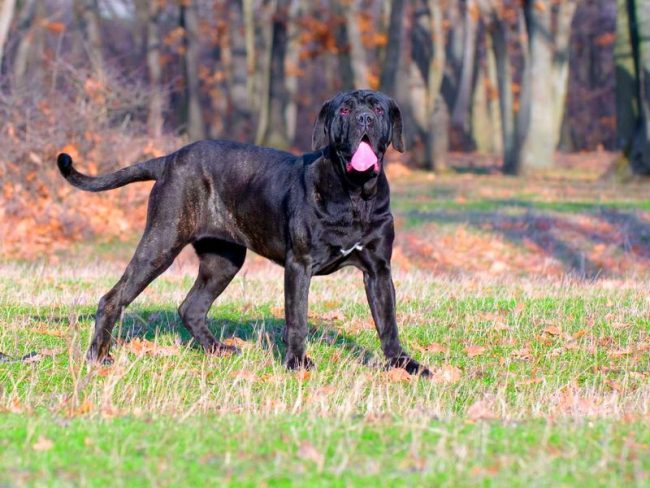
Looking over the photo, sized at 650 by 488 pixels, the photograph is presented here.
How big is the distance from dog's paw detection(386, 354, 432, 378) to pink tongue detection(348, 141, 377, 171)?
134 centimetres

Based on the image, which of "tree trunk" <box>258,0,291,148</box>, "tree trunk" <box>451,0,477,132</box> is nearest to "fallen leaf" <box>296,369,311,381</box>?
"tree trunk" <box>258,0,291,148</box>

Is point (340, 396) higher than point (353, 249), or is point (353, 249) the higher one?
point (353, 249)

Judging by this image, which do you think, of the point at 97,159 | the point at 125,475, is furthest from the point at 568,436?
the point at 97,159

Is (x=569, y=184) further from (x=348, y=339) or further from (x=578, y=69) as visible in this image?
(x=578, y=69)

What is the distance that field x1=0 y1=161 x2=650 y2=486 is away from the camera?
523cm

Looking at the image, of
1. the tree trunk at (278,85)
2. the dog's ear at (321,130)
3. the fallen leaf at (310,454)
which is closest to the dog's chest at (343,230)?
the dog's ear at (321,130)

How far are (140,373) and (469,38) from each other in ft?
131

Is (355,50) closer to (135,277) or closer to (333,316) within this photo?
(333,316)

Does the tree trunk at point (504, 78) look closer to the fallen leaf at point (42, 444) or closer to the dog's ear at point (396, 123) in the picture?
the dog's ear at point (396, 123)

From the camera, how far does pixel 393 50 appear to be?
3500cm

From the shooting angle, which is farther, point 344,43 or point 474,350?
point 344,43

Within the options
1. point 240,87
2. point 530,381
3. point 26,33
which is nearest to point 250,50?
point 240,87

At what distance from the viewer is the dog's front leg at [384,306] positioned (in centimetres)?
823

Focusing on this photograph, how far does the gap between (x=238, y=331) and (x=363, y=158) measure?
8.82 ft
